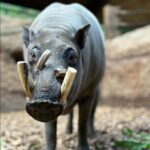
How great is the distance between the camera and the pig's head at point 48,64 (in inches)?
102

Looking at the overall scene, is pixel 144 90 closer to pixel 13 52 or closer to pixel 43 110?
pixel 13 52

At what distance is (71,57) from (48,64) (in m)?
0.23

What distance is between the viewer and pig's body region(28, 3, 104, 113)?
3.20m

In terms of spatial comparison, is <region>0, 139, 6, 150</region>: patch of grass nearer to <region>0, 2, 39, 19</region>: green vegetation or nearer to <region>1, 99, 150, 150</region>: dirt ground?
<region>1, 99, 150, 150</region>: dirt ground

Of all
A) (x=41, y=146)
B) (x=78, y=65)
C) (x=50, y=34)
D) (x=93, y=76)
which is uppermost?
(x=50, y=34)

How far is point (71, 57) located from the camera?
2.97 meters

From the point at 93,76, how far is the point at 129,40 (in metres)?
3.41

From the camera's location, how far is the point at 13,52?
692 centimetres

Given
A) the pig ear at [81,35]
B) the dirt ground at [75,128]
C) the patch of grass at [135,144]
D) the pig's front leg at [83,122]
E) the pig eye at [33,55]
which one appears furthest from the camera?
the dirt ground at [75,128]

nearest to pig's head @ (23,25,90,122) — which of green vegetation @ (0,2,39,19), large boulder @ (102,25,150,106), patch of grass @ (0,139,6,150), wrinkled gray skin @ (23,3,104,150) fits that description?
wrinkled gray skin @ (23,3,104,150)

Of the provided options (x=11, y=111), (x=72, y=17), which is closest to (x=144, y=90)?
(x=11, y=111)

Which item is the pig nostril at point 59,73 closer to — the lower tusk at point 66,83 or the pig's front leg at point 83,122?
the lower tusk at point 66,83

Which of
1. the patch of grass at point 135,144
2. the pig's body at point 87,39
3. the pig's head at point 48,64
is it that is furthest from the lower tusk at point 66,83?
the patch of grass at point 135,144

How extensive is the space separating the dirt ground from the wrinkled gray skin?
40 cm
